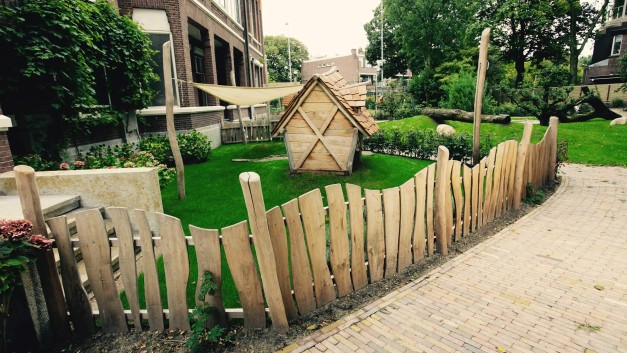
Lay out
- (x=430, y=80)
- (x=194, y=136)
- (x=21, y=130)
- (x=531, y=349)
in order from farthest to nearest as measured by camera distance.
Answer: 1. (x=430, y=80)
2. (x=194, y=136)
3. (x=21, y=130)
4. (x=531, y=349)

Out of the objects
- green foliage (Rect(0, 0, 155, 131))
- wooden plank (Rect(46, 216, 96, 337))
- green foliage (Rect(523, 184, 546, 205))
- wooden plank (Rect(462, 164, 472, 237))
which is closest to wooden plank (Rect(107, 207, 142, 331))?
wooden plank (Rect(46, 216, 96, 337))

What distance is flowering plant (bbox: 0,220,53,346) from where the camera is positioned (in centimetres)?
231

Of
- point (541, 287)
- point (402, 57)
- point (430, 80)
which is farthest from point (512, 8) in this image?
point (541, 287)

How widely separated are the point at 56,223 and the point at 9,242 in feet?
1.22

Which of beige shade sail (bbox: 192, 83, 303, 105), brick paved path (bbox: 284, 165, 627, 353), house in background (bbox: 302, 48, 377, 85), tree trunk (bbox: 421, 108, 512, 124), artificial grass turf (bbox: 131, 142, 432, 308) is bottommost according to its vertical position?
brick paved path (bbox: 284, 165, 627, 353)

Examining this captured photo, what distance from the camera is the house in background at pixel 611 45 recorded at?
28391 mm

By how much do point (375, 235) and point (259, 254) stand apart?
1.49m

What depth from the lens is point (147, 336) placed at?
9.71 feet

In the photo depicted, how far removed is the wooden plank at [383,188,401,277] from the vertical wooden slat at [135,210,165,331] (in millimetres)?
2424

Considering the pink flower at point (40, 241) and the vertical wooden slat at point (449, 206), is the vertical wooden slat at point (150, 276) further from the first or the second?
the vertical wooden slat at point (449, 206)

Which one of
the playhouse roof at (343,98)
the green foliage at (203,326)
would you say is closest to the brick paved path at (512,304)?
the green foliage at (203,326)

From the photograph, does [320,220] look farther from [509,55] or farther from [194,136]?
[509,55]

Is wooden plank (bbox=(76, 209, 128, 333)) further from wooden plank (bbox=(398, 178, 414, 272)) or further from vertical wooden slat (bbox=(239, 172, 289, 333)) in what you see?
wooden plank (bbox=(398, 178, 414, 272))

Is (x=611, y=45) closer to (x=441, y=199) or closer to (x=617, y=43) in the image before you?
(x=617, y=43)
